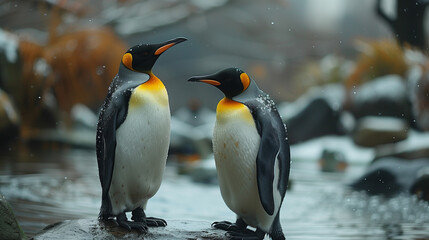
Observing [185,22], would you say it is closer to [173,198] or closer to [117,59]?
[117,59]

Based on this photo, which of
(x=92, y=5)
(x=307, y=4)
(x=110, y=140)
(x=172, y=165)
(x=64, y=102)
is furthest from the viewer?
(x=307, y=4)

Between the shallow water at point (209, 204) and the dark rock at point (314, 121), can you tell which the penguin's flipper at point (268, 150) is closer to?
the shallow water at point (209, 204)

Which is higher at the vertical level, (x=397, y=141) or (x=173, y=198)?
(x=173, y=198)

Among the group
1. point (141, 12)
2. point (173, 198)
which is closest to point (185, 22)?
point (141, 12)

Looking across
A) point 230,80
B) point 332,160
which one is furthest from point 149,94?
point 332,160

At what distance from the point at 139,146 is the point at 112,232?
0.29 metres

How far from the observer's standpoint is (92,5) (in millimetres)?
11586

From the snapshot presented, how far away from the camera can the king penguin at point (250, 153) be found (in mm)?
1869

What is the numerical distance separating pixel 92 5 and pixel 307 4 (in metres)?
4.82

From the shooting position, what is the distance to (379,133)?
7.51 metres

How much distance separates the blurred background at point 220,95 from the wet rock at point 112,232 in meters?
0.61

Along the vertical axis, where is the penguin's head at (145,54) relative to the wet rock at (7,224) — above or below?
above

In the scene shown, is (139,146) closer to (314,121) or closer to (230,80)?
(230,80)

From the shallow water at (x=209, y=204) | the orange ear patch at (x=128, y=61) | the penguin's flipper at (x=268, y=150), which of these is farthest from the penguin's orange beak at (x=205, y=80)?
the shallow water at (x=209, y=204)
